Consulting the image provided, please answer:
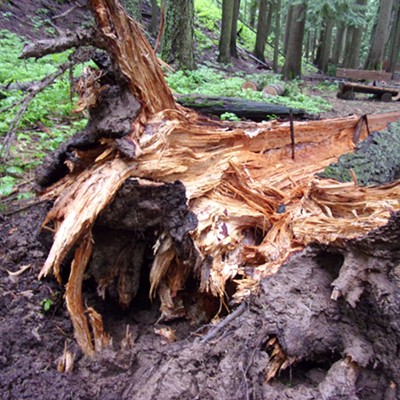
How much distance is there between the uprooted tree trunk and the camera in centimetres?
211

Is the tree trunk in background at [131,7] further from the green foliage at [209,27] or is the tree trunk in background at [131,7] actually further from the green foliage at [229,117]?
the green foliage at [229,117]

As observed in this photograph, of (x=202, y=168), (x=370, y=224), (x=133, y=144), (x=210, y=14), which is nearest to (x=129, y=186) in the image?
(x=133, y=144)

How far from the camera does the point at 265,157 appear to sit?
369 cm

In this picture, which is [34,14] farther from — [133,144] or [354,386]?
[354,386]

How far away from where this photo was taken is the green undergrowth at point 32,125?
159 inches

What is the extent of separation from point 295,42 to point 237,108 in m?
9.08

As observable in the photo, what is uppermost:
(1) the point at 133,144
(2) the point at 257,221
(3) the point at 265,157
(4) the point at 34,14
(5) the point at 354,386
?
(4) the point at 34,14

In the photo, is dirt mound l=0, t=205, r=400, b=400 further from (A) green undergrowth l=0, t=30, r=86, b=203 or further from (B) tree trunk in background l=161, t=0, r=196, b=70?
(B) tree trunk in background l=161, t=0, r=196, b=70

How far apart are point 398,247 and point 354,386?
0.80 metres

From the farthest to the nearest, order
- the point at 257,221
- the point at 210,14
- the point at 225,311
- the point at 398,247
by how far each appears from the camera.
A: the point at 210,14
the point at 257,221
the point at 225,311
the point at 398,247

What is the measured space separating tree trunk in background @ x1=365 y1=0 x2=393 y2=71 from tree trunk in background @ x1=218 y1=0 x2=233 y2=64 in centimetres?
648

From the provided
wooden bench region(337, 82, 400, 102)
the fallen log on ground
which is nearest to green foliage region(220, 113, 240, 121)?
the fallen log on ground

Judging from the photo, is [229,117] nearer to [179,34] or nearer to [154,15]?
[179,34]

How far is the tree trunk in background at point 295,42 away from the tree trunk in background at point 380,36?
4.75 meters
